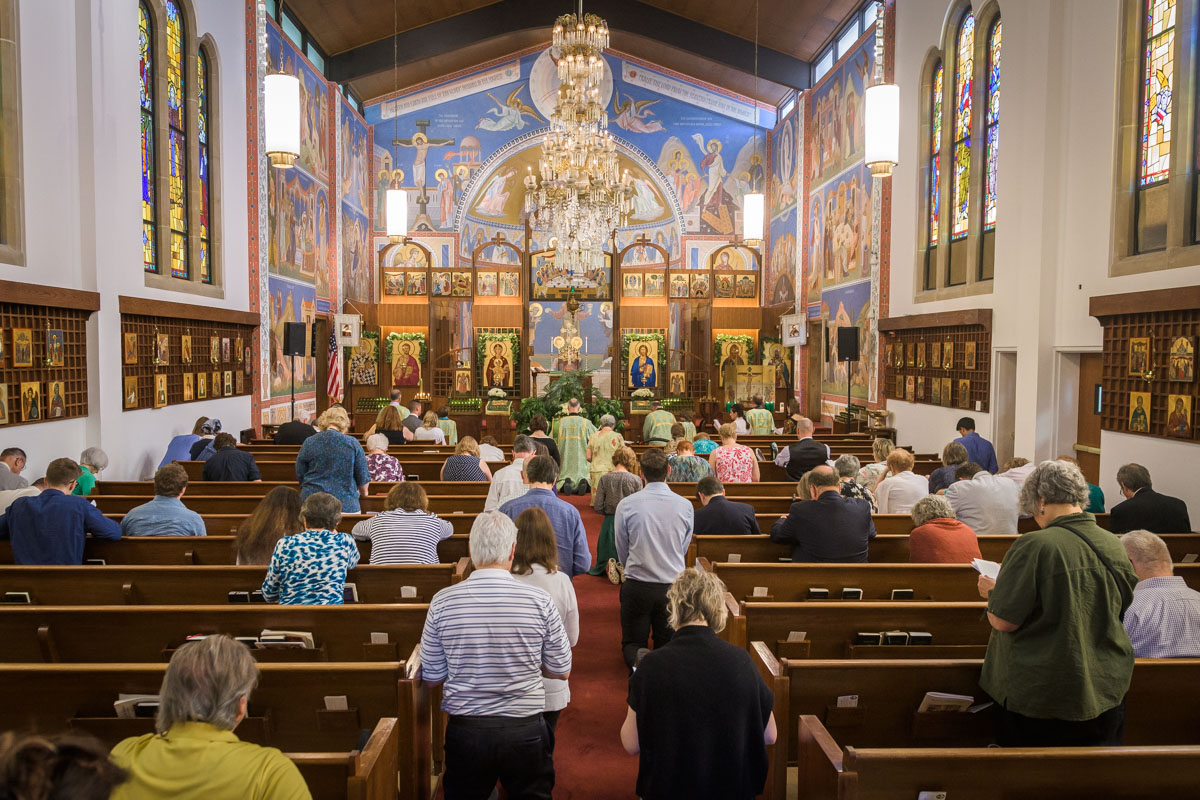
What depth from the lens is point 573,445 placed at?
40.1 ft

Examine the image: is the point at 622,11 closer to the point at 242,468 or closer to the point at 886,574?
the point at 242,468

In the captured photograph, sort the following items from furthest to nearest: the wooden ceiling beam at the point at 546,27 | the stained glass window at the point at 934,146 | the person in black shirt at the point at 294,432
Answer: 1. the wooden ceiling beam at the point at 546,27
2. the stained glass window at the point at 934,146
3. the person in black shirt at the point at 294,432

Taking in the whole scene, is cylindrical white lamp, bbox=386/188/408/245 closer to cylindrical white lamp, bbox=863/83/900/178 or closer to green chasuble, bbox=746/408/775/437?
green chasuble, bbox=746/408/775/437

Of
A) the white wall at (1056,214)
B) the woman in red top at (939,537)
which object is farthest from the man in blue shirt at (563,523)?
the white wall at (1056,214)

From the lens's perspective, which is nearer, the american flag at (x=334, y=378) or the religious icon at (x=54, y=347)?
the religious icon at (x=54, y=347)

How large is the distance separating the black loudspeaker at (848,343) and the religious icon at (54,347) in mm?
12292

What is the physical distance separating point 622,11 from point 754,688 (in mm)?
22199

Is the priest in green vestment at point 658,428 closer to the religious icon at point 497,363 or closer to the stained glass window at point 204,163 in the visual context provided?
the stained glass window at point 204,163

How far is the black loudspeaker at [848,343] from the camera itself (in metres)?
15.6

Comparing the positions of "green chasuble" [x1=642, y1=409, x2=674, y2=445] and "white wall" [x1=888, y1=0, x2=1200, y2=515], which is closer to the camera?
"white wall" [x1=888, y1=0, x2=1200, y2=515]

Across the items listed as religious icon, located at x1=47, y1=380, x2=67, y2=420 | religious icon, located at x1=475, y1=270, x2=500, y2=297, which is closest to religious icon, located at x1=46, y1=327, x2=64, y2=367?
religious icon, located at x1=47, y1=380, x2=67, y2=420

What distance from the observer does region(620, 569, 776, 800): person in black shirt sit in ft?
9.25

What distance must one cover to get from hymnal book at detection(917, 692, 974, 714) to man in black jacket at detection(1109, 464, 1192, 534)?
3815 millimetres

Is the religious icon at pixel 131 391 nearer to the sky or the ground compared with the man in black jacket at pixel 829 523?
nearer to the sky
